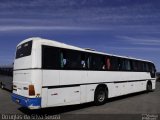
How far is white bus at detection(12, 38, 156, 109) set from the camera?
950cm

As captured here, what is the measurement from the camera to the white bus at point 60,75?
374 inches

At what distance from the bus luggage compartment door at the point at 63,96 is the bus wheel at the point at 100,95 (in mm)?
1650

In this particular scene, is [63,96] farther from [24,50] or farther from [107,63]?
[107,63]

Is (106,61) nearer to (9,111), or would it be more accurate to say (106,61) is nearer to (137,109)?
(137,109)

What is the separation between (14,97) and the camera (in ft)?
36.0

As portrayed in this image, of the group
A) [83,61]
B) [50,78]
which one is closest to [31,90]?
[50,78]

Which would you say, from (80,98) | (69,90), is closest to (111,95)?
(80,98)

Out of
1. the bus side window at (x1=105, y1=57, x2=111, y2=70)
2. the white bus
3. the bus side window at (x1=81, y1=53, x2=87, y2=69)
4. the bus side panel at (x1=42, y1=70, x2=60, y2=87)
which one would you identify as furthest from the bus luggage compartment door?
the bus side window at (x1=105, y1=57, x2=111, y2=70)

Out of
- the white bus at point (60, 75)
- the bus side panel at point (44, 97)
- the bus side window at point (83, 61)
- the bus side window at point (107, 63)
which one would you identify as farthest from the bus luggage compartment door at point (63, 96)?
the bus side window at point (107, 63)

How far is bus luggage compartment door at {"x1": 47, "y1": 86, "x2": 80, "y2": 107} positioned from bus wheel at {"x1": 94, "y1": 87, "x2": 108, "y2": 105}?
1650 mm

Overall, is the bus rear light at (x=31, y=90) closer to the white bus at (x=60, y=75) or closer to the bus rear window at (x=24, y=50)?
the white bus at (x=60, y=75)

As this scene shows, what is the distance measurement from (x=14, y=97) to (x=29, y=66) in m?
2.06

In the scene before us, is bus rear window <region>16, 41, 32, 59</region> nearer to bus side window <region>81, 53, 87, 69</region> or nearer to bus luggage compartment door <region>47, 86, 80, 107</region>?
bus luggage compartment door <region>47, 86, 80, 107</region>

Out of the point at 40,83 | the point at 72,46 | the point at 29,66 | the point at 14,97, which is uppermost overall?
the point at 72,46
